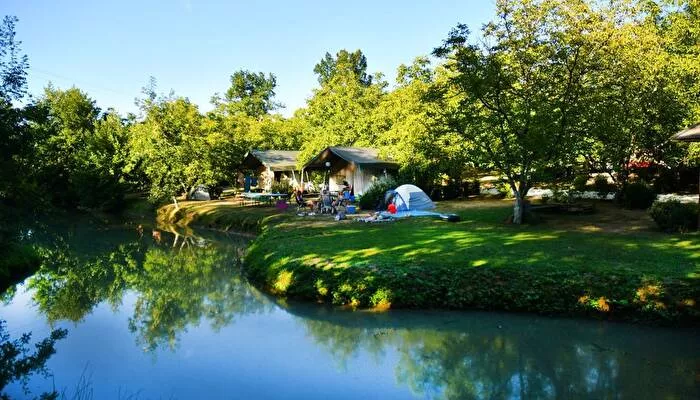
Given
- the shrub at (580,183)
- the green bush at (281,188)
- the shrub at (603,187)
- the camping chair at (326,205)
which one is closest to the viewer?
the camping chair at (326,205)

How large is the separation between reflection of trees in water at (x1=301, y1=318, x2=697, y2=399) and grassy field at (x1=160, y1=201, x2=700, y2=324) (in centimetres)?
86

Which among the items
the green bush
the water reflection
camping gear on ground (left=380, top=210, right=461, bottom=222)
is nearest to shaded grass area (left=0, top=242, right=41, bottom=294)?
the water reflection

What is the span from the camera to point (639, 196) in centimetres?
1962

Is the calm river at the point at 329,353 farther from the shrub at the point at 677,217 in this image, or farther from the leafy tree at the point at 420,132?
the leafy tree at the point at 420,132

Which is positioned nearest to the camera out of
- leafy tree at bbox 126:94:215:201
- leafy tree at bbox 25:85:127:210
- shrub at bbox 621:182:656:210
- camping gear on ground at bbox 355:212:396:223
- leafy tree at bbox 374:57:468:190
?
leafy tree at bbox 374:57:468:190

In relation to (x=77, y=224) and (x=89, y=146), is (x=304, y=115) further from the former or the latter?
(x=77, y=224)

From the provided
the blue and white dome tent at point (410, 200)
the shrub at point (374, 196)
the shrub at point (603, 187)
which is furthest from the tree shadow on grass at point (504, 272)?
the shrub at point (603, 187)

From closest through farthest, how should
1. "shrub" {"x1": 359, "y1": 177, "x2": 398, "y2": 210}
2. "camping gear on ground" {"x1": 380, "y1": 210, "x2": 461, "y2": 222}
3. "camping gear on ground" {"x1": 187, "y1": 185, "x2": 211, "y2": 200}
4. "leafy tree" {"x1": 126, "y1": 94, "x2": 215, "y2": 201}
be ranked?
1. "camping gear on ground" {"x1": 380, "y1": 210, "x2": 461, "y2": 222}
2. "shrub" {"x1": 359, "y1": 177, "x2": 398, "y2": 210}
3. "leafy tree" {"x1": 126, "y1": 94, "x2": 215, "y2": 201}
4. "camping gear on ground" {"x1": 187, "y1": 185, "x2": 211, "y2": 200}

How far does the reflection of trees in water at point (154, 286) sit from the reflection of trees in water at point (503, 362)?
315 cm

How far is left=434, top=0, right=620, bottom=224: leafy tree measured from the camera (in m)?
15.8

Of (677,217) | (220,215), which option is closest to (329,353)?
(677,217)

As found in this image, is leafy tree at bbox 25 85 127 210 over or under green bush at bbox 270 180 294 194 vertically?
over

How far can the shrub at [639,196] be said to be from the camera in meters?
19.6

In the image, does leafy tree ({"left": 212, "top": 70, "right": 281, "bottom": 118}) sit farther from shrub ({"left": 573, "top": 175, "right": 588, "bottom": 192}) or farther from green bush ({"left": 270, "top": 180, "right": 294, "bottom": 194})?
shrub ({"left": 573, "top": 175, "right": 588, "bottom": 192})
